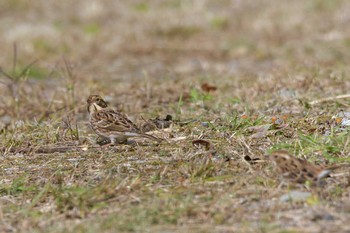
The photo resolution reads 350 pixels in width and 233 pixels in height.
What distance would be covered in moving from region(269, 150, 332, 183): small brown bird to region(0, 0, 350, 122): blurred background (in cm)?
373

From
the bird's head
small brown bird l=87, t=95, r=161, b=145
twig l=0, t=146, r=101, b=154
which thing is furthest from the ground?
the bird's head

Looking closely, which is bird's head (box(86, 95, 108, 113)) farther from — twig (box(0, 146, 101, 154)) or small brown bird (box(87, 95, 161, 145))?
twig (box(0, 146, 101, 154))

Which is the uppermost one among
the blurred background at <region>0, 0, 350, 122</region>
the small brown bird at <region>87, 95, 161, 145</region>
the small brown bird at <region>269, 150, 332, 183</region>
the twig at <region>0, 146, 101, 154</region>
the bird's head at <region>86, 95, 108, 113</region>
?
the small brown bird at <region>269, 150, 332, 183</region>

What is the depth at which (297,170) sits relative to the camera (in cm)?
485

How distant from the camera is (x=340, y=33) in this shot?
522 inches

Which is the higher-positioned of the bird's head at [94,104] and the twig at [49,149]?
the bird's head at [94,104]

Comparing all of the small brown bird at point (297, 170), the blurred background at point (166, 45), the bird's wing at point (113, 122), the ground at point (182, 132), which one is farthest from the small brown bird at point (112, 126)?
the blurred background at point (166, 45)

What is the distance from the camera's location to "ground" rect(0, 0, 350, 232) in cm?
452

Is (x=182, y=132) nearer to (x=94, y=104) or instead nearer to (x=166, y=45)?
(x=94, y=104)

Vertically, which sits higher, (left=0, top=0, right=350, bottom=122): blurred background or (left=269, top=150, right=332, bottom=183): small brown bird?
(left=269, top=150, right=332, bottom=183): small brown bird

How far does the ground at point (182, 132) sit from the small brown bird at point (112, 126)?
0.37 ft

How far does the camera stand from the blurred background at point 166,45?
9445mm

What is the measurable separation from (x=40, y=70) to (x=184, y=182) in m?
7.66

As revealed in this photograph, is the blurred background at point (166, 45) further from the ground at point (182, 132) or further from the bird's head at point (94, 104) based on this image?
the bird's head at point (94, 104)
